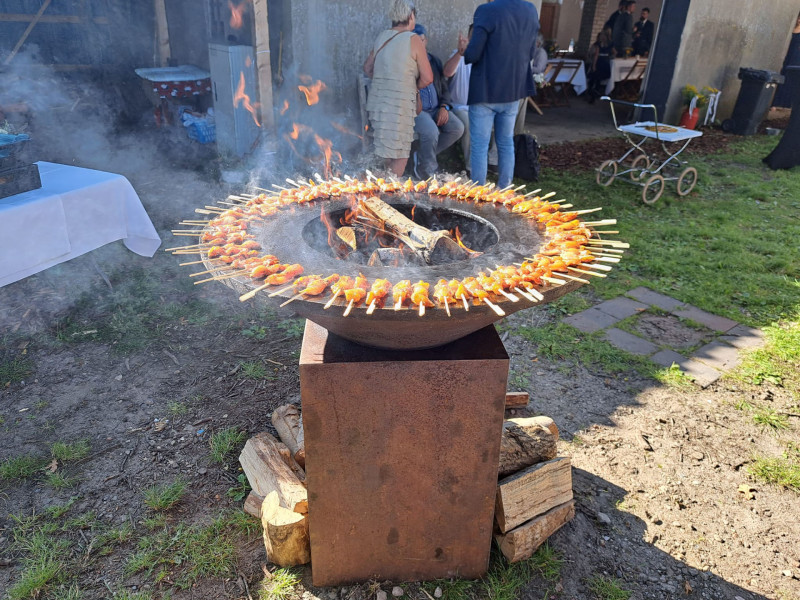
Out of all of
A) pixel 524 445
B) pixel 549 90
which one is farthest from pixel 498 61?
pixel 549 90

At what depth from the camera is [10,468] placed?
3111 mm

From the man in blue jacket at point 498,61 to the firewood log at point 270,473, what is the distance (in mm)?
4866

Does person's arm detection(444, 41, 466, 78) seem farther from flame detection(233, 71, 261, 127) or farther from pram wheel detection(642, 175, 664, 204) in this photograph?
pram wheel detection(642, 175, 664, 204)

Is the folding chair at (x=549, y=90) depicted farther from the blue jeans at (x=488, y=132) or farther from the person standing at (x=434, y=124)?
the blue jeans at (x=488, y=132)

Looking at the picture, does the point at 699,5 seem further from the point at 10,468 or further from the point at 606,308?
the point at 10,468

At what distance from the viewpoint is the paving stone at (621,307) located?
5.09 meters

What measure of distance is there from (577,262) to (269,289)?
124 cm

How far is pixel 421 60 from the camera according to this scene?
5.90 m

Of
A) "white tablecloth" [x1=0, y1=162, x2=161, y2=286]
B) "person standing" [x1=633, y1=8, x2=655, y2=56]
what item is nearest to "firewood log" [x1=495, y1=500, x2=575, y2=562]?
"white tablecloth" [x1=0, y1=162, x2=161, y2=286]

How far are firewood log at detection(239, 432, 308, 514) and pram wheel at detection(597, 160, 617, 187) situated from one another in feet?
23.7

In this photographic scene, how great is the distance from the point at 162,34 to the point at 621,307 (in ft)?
31.4

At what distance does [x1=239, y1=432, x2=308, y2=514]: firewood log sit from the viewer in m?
2.68

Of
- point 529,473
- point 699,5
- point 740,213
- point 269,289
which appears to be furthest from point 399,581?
point 699,5

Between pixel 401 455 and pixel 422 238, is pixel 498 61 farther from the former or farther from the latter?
pixel 401 455
